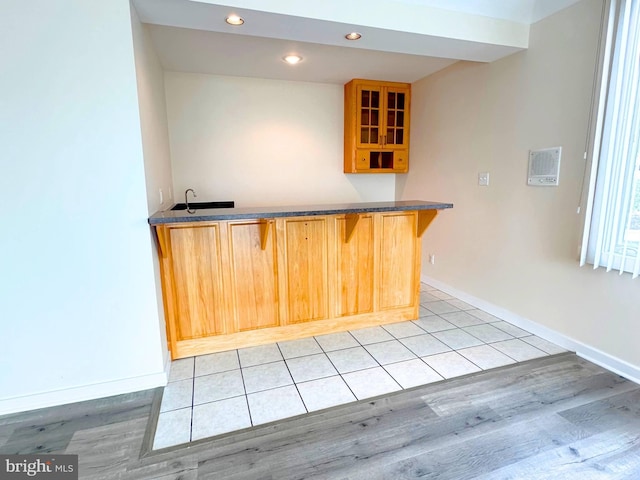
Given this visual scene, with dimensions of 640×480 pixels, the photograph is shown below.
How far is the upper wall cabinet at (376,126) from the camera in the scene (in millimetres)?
3954

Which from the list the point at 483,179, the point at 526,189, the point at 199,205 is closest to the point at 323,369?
the point at 199,205

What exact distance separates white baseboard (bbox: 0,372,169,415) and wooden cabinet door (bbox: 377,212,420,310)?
72.0 inches

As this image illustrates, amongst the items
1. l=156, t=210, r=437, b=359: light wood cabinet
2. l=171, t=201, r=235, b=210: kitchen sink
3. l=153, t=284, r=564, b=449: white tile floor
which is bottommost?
l=153, t=284, r=564, b=449: white tile floor

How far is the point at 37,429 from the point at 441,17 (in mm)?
3508

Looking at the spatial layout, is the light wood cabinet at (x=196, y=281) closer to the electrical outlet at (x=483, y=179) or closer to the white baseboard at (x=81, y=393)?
the white baseboard at (x=81, y=393)

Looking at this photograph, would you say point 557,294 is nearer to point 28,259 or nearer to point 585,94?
point 585,94

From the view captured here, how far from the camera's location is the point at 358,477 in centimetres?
143

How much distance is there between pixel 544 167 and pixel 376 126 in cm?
201

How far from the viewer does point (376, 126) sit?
407cm

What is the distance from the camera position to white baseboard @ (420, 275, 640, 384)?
2141mm

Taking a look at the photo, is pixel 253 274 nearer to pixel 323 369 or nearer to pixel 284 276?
pixel 284 276

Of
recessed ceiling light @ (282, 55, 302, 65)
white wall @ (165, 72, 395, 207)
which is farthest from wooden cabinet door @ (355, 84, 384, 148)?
recessed ceiling light @ (282, 55, 302, 65)

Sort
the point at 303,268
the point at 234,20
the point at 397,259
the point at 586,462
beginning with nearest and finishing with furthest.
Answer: the point at 586,462 < the point at 234,20 < the point at 303,268 < the point at 397,259

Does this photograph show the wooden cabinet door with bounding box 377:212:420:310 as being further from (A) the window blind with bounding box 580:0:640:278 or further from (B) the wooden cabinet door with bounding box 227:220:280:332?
(A) the window blind with bounding box 580:0:640:278
